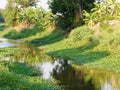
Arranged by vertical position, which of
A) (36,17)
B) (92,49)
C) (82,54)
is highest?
(36,17)

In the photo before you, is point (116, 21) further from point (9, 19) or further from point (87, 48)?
point (9, 19)

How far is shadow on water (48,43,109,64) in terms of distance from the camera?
36.5 metres

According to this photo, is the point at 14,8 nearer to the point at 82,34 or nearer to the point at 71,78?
the point at 82,34

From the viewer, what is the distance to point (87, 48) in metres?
43.6

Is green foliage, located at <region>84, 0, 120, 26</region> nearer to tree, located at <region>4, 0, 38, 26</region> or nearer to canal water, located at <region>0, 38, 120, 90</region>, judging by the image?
canal water, located at <region>0, 38, 120, 90</region>

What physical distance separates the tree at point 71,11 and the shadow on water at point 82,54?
11.7 metres

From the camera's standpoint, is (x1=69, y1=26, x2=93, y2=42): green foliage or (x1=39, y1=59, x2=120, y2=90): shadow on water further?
(x1=69, y1=26, x2=93, y2=42): green foliage

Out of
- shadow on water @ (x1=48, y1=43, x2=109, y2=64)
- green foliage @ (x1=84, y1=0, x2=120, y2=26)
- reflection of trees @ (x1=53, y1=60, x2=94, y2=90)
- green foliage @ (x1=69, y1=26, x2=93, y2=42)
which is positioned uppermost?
green foliage @ (x1=84, y1=0, x2=120, y2=26)

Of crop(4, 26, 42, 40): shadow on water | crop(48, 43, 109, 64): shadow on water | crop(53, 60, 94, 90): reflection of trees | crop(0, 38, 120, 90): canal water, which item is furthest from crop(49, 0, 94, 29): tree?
crop(53, 60, 94, 90): reflection of trees

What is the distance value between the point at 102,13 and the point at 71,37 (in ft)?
25.6

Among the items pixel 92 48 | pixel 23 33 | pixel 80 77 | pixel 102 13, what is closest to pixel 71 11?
pixel 102 13

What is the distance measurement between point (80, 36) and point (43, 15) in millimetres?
33282

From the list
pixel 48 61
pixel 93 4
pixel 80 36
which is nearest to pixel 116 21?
pixel 80 36

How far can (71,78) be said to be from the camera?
92.8 feet
